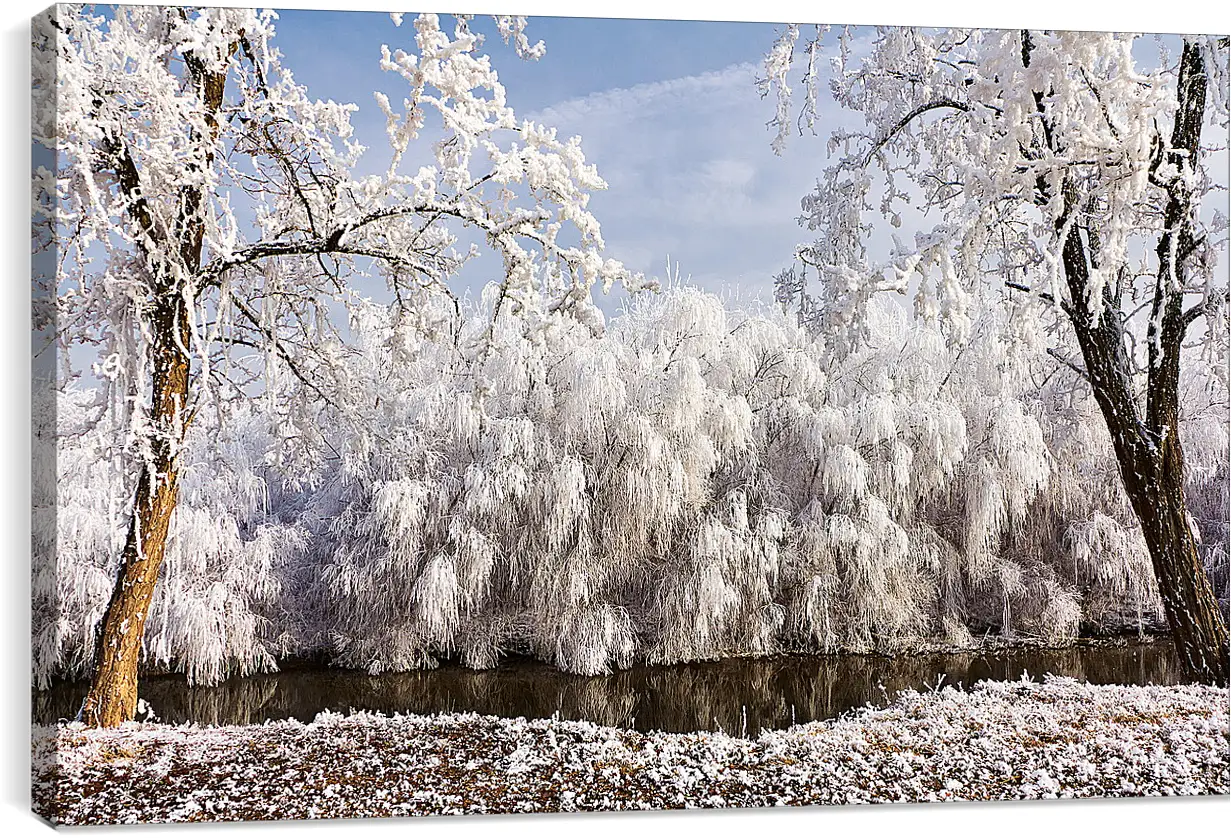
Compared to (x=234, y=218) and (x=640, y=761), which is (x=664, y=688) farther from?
(x=234, y=218)

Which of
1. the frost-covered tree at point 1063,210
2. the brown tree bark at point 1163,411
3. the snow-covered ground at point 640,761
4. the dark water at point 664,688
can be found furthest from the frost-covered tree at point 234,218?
the brown tree bark at point 1163,411

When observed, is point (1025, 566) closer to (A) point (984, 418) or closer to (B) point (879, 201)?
(A) point (984, 418)

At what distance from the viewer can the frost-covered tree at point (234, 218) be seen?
3004mm

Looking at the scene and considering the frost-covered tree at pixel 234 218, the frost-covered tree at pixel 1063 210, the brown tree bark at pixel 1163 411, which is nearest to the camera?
the frost-covered tree at pixel 234 218

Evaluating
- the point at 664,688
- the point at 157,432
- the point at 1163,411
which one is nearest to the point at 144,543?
the point at 157,432

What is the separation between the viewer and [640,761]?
3.31 meters

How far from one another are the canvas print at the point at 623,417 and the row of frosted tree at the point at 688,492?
1 centimetres

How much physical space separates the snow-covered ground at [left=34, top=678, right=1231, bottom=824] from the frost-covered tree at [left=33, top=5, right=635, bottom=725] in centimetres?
23

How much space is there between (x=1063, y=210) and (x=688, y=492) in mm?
1434

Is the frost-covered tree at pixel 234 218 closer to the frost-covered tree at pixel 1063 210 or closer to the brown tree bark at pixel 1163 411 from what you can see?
the frost-covered tree at pixel 1063 210

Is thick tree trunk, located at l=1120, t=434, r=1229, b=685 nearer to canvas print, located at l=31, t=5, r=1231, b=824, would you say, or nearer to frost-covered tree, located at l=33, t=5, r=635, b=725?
canvas print, located at l=31, t=5, r=1231, b=824

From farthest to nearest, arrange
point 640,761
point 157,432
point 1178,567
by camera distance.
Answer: point 1178,567, point 640,761, point 157,432

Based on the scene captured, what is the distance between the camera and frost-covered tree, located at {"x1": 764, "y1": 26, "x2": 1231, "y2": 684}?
334cm

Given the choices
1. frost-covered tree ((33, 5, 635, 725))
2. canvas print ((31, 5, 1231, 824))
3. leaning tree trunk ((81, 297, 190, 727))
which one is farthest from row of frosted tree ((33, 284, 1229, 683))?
leaning tree trunk ((81, 297, 190, 727))
